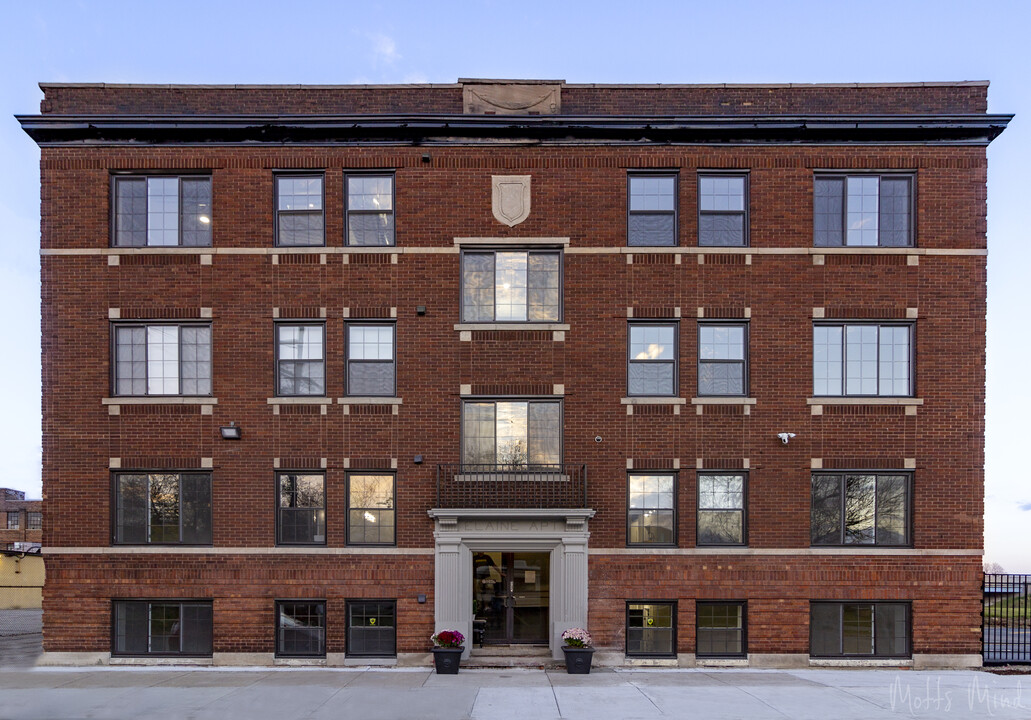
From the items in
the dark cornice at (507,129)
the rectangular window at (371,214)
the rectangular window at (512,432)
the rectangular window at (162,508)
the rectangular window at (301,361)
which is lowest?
the rectangular window at (162,508)

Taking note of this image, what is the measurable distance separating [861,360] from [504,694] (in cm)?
1041

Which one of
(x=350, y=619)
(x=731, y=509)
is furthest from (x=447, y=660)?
(x=731, y=509)

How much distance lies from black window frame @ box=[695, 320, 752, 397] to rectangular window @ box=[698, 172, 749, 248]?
178cm

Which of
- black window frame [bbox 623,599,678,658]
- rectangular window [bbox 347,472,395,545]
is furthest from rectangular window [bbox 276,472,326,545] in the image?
black window frame [bbox 623,599,678,658]

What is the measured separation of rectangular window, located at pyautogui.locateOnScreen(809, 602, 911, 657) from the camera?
14922 mm

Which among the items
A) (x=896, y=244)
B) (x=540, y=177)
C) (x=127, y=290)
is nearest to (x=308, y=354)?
(x=127, y=290)

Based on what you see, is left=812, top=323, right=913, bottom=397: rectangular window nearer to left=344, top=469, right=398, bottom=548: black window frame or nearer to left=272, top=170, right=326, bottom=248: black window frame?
left=344, top=469, right=398, bottom=548: black window frame

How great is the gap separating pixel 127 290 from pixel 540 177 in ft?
31.6

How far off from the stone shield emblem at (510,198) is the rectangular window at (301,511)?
713cm

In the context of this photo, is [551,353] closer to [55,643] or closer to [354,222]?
[354,222]

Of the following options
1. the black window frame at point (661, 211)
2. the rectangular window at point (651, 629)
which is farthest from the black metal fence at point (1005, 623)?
the black window frame at point (661, 211)

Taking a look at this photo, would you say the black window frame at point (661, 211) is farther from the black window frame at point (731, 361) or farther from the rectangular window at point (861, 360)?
the rectangular window at point (861, 360)

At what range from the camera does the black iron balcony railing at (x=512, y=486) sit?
14945mm

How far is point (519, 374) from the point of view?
15.2 meters
